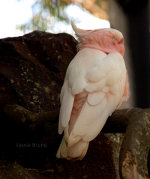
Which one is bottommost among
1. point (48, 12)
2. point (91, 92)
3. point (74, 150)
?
point (74, 150)

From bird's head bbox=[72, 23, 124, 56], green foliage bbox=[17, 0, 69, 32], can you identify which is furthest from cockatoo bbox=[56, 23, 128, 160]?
green foliage bbox=[17, 0, 69, 32]

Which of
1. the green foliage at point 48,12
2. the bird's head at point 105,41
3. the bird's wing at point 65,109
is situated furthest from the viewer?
the green foliage at point 48,12

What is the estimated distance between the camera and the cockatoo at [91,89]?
2.33 feet

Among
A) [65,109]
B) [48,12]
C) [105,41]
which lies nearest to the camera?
[65,109]

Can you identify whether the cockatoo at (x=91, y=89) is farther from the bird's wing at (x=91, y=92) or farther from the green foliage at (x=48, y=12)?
the green foliage at (x=48, y=12)

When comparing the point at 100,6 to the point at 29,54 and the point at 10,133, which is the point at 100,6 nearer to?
the point at 29,54

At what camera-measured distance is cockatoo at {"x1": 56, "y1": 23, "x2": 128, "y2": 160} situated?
0.71 meters

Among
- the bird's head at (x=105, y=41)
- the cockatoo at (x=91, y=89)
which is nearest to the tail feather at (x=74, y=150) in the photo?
the cockatoo at (x=91, y=89)

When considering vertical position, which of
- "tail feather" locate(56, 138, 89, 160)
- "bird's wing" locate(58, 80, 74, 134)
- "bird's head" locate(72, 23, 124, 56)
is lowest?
"tail feather" locate(56, 138, 89, 160)

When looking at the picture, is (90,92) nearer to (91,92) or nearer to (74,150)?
(91,92)

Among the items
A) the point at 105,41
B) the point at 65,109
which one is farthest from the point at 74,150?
the point at 105,41

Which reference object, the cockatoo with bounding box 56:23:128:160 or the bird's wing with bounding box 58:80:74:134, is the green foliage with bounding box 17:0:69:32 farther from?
the bird's wing with bounding box 58:80:74:134

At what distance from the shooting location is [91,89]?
750mm

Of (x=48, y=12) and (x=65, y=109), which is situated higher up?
(x=48, y=12)
